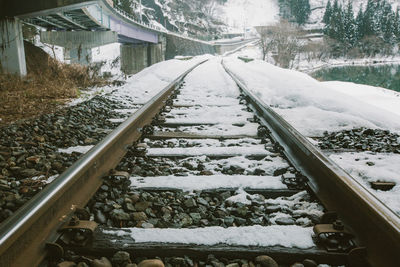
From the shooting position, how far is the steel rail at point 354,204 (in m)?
1.42

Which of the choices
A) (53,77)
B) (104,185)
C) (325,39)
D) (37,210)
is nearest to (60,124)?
(104,185)

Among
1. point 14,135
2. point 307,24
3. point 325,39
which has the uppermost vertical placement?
point 307,24

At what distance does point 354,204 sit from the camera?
1719 millimetres

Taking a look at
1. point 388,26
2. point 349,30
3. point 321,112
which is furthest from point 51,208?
point 388,26

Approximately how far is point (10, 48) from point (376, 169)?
11772mm

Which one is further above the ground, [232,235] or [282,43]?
[282,43]

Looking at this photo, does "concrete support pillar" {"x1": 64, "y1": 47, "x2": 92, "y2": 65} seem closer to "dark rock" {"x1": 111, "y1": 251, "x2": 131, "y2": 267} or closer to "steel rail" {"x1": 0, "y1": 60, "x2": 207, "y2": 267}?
"steel rail" {"x1": 0, "y1": 60, "x2": 207, "y2": 267}

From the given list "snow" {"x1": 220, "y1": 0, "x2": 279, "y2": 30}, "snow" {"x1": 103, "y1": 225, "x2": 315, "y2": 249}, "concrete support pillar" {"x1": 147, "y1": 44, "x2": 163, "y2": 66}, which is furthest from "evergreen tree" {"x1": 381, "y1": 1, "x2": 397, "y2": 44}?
"snow" {"x1": 103, "y1": 225, "x2": 315, "y2": 249}

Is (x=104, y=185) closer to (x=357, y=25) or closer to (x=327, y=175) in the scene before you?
(x=327, y=175)

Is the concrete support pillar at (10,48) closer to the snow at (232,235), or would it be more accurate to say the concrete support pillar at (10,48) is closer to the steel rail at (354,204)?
the steel rail at (354,204)

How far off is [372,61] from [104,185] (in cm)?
10758

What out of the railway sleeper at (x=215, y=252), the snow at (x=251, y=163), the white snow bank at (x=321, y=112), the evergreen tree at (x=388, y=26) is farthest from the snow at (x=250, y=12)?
the railway sleeper at (x=215, y=252)

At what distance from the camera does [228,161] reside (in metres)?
2.78

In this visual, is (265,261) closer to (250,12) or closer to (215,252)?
(215,252)
